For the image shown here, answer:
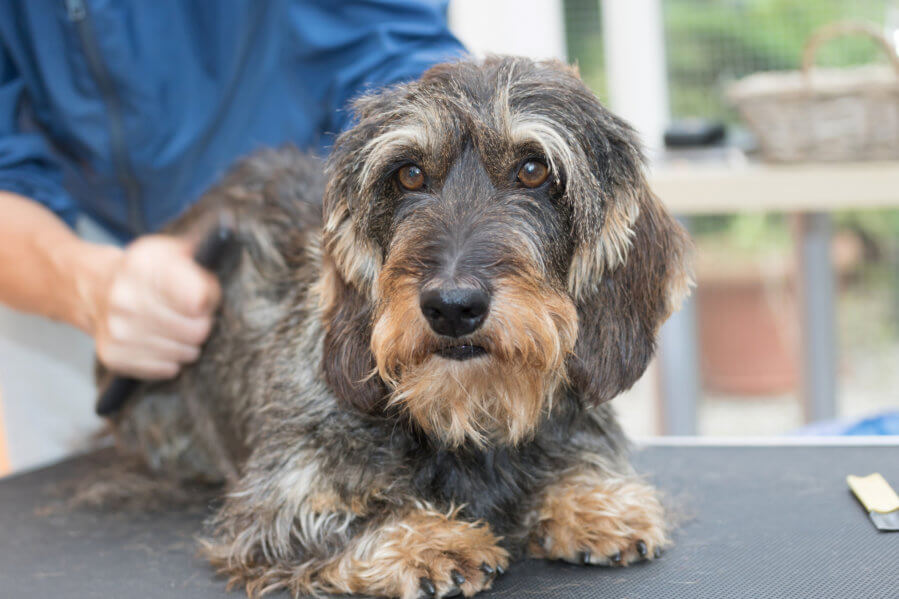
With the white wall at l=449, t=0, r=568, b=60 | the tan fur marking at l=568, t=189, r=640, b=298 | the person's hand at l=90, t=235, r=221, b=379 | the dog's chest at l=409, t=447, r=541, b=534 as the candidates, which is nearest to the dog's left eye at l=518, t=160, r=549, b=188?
the tan fur marking at l=568, t=189, r=640, b=298

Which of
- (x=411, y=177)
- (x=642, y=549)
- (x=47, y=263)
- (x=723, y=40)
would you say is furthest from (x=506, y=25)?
(x=642, y=549)

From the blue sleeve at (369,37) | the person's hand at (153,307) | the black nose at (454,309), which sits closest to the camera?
the black nose at (454,309)

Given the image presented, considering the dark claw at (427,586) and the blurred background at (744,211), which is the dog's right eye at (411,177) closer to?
the dark claw at (427,586)

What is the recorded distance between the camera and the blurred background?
154 inches

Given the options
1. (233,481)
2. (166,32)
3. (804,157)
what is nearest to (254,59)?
(166,32)

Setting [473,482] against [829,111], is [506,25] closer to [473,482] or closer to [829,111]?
[829,111]

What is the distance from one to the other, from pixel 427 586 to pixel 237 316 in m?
0.97

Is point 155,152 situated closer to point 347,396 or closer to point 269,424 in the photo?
point 269,424

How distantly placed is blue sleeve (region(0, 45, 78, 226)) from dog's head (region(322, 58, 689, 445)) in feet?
4.21

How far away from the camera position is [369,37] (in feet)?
9.00

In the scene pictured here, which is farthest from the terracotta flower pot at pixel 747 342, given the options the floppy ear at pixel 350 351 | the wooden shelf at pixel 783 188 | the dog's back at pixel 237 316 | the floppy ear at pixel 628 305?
the floppy ear at pixel 350 351

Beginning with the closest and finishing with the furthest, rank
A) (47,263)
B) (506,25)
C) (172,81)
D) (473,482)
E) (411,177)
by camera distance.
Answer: (411,177)
(473,482)
(47,263)
(172,81)
(506,25)

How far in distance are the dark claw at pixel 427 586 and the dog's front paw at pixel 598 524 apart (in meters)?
0.27

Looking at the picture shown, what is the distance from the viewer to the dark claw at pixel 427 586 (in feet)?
5.57
